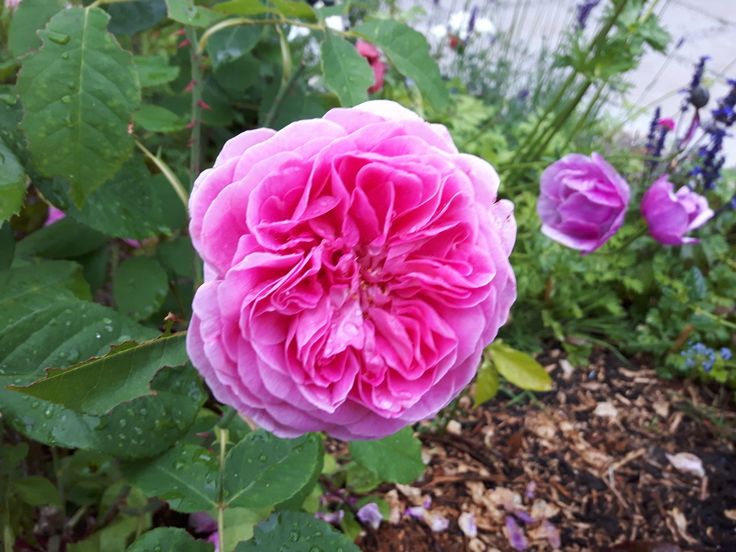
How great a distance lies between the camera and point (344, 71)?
67 centimetres

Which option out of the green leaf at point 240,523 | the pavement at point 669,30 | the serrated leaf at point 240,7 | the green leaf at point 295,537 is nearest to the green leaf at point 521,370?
the green leaf at point 240,523

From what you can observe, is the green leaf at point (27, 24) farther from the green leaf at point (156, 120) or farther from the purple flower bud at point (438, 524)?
the purple flower bud at point (438, 524)

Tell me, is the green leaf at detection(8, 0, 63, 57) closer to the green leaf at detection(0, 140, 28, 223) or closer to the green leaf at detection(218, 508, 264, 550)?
the green leaf at detection(0, 140, 28, 223)

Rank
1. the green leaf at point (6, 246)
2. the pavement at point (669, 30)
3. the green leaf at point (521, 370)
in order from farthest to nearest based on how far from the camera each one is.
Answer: the pavement at point (669, 30) → the green leaf at point (521, 370) → the green leaf at point (6, 246)

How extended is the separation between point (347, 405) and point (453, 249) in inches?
5.5

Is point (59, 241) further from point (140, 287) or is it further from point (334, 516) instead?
point (334, 516)

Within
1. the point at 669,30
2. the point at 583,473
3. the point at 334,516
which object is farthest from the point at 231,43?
the point at 669,30

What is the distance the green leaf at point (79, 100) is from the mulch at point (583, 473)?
2.72 feet

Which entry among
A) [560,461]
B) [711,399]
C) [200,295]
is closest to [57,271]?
[200,295]

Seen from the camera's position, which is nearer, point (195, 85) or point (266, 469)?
point (266, 469)

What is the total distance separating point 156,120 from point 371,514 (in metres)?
0.73

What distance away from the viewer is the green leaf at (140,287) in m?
0.82

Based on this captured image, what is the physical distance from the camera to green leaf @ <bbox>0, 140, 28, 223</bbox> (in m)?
0.50

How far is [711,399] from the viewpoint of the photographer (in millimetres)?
1606
